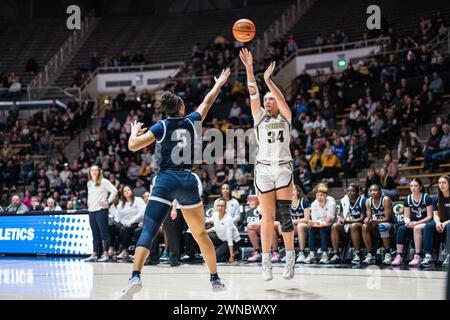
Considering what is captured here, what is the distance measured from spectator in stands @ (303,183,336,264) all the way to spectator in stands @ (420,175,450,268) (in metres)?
1.78

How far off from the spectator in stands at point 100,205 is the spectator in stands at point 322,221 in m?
3.88

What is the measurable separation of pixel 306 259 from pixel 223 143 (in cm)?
826

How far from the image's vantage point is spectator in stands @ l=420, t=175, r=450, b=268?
1085cm

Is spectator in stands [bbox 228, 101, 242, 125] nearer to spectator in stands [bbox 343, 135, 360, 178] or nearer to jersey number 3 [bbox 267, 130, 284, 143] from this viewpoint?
spectator in stands [bbox 343, 135, 360, 178]

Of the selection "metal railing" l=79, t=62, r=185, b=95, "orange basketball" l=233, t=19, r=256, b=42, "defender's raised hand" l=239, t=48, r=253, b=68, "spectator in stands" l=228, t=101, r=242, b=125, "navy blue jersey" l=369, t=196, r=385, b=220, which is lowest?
"navy blue jersey" l=369, t=196, r=385, b=220

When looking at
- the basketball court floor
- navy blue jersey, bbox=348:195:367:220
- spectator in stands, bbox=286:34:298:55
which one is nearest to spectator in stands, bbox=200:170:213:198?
the basketball court floor

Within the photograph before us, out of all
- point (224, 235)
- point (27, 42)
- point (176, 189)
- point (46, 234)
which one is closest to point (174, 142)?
point (176, 189)

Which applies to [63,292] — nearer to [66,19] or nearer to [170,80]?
[170,80]

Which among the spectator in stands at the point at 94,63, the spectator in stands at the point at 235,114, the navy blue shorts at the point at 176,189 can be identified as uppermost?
the spectator in stands at the point at 94,63

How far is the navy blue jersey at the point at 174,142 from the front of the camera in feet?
24.3

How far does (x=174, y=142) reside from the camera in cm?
743

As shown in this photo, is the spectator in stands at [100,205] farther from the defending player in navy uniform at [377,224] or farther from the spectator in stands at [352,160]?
the spectator in stands at [352,160]

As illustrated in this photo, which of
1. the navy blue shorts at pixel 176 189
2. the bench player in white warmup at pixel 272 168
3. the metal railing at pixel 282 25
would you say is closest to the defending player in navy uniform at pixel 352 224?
the bench player in white warmup at pixel 272 168

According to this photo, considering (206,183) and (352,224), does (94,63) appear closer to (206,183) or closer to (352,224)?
(206,183)
